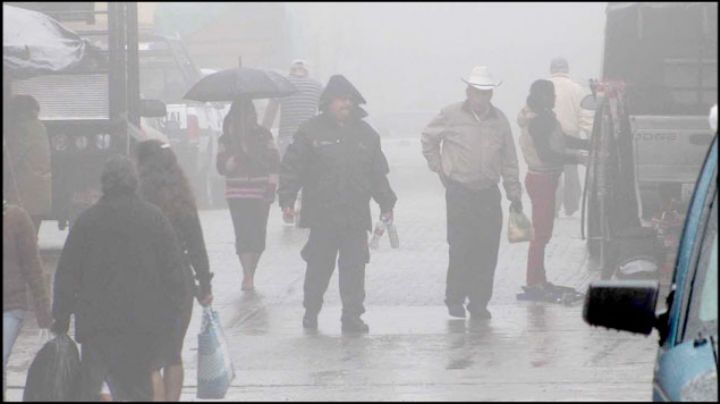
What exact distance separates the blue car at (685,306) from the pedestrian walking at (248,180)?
9573 mm

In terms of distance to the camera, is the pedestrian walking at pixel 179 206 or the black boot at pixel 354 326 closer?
the pedestrian walking at pixel 179 206

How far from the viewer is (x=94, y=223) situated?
799cm

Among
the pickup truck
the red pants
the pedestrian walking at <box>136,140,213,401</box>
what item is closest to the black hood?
the red pants

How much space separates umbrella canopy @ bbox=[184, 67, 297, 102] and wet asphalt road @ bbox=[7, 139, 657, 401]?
1.56 m

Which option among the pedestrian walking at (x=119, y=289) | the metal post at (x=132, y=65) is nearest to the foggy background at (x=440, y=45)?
the metal post at (x=132, y=65)

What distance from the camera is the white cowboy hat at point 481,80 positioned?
12.6 metres

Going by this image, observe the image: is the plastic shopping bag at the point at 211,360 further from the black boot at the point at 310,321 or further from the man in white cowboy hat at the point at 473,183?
the man in white cowboy hat at the point at 473,183

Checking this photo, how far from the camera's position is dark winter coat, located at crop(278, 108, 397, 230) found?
12109mm

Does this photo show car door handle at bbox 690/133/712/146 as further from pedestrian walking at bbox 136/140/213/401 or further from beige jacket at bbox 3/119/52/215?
pedestrian walking at bbox 136/140/213/401

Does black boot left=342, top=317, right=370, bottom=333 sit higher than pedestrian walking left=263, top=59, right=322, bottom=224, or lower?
lower

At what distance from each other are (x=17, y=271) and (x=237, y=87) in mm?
7224

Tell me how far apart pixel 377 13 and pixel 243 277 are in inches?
2737

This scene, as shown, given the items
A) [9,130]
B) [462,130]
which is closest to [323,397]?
[462,130]

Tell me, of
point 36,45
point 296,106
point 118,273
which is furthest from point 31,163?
point 296,106
